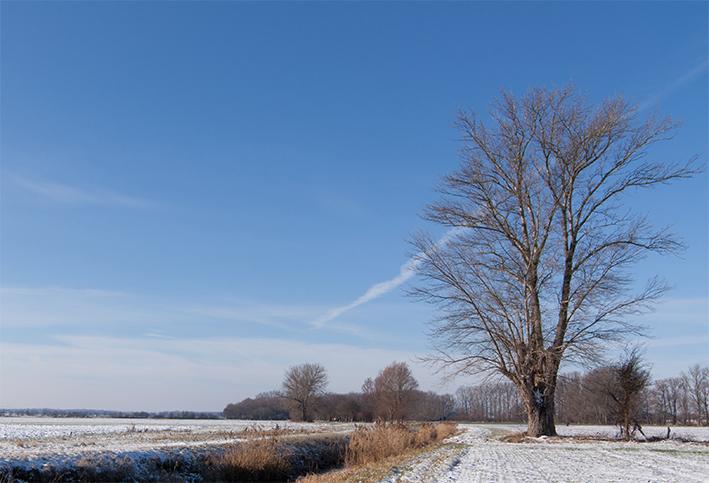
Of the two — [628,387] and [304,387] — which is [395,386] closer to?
[304,387]

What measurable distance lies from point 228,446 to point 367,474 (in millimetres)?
8597

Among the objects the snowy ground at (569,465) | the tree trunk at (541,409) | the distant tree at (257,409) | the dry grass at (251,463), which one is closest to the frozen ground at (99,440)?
the dry grass at (251,463)

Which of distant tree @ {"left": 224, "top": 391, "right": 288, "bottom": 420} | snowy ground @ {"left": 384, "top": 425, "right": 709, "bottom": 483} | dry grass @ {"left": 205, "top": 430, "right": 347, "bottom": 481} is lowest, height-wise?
distant tree @ {"left": 224, "top": 391, "right": 288, "bottom": 420}

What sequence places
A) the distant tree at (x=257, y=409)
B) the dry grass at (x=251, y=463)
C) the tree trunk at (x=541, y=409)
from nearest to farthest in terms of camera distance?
the dry grass at (x=251, y=463) < the tree trunk at (x=541, y=409) < the distant tree at (x=257, y=409)

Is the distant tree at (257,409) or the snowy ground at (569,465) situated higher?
the snowy ground at (569,465)

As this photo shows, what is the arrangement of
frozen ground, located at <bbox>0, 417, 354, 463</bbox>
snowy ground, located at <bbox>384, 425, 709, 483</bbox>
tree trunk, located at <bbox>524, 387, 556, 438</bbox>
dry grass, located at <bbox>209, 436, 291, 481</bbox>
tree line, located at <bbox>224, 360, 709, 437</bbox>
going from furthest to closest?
1. tree line, located at <bbox>224, 360, 709, 437</bbox>
2. tree trunk, located at <bbox>524, 387, 556, 438</bbox>
3. dry grass, located at <bbox>209, 436, 291, 481</bbox>
4. frozen ground, located at <bbox>0, 417, 354, 463</bbox>
5. snowy ground, located at <bbox>384, 425, 709, 483</bbox>

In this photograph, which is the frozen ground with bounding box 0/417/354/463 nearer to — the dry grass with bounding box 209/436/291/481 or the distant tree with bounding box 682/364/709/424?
the dry grass with bounding box 209/436/291/481

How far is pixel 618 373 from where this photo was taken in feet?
77.5

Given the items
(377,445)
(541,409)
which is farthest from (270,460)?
(541,409)

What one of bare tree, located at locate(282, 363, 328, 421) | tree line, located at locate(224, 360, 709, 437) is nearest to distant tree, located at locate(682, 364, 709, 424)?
tree line, located at locate(224, 360, 709, 437)

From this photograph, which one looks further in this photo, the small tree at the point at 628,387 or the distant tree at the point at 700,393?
the distant tree at the point at 700,393

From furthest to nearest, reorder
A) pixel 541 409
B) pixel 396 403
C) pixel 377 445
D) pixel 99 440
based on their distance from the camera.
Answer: pixel 396 403 → pixel 99 440 → pixel 541 409 → pixel 377 445

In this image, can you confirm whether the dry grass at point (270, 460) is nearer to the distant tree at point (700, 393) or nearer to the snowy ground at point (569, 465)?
the snowy ground at point (569, 465)

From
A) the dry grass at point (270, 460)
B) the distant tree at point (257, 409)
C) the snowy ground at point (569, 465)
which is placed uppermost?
the snowy ground at point (569, 465)
